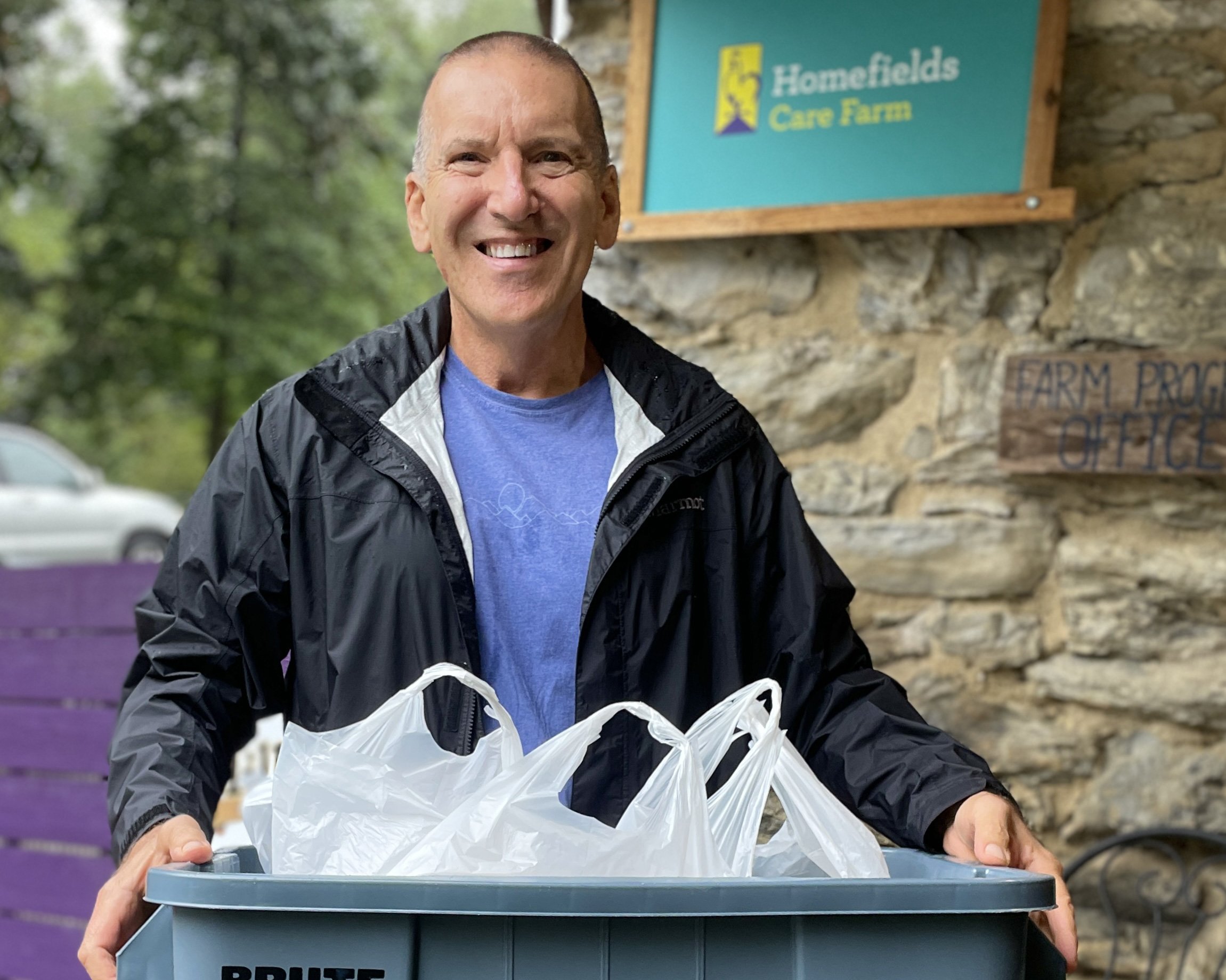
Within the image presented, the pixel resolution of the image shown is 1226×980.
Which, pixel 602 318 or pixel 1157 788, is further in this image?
pixel 1157 788

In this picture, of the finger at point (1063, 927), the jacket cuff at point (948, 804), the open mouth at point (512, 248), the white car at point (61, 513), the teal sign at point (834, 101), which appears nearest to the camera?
the finger at point (1063, 927)

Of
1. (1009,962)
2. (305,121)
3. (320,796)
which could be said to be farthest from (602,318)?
(305,121)

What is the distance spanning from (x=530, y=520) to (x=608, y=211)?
47cm

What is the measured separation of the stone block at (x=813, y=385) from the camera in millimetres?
2904

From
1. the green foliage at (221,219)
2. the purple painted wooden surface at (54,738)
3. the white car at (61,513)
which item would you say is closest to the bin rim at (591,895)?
the purple painted wooden surface at (54,738)

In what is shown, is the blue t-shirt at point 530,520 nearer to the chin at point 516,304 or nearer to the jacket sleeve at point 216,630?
the chin at point 516,304

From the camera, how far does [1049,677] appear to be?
9.14 feet

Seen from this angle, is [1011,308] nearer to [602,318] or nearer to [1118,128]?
[1118,128]

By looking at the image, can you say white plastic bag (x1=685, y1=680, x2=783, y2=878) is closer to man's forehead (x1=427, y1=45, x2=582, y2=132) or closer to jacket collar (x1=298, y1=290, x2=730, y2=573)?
jacket collar (x1=298, y1=290, x2=730, y2=573)

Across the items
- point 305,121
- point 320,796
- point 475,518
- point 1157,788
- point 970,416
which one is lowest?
point 1157,788

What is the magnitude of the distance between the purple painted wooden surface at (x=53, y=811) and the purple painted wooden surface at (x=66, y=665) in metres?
0.20

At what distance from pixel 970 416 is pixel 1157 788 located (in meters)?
0.81

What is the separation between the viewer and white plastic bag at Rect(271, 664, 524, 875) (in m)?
1.31

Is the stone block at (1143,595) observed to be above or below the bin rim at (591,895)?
above
